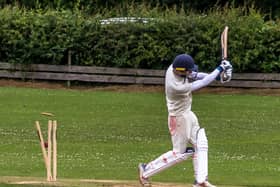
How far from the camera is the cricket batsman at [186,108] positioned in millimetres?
10758

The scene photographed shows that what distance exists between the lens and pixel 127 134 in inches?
813

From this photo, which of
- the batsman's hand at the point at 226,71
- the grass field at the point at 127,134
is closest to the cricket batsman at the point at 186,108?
the batsman's hand at the point at 226,71

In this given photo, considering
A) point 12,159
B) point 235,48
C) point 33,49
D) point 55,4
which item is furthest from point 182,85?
point 55,4

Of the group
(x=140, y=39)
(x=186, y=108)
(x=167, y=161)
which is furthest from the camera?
(x=140, y=39)

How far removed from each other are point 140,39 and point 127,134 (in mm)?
12203

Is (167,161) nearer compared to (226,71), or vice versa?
(226,71)

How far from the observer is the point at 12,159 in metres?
16.0

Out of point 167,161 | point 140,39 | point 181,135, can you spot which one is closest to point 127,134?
point 167,161

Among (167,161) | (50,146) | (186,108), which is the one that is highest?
(186,108)

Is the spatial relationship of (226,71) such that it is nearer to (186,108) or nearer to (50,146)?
(186,108)

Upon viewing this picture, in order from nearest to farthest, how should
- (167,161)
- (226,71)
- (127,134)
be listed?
(226,71)
(167,161)
(127,134)

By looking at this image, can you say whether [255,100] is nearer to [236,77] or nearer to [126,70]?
[236,77]

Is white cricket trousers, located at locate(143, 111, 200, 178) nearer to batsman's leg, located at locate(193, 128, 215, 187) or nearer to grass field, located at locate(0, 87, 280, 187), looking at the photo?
batsman's leg, located at locate(193, 128, 215, 187)

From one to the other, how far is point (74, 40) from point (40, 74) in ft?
7.02
